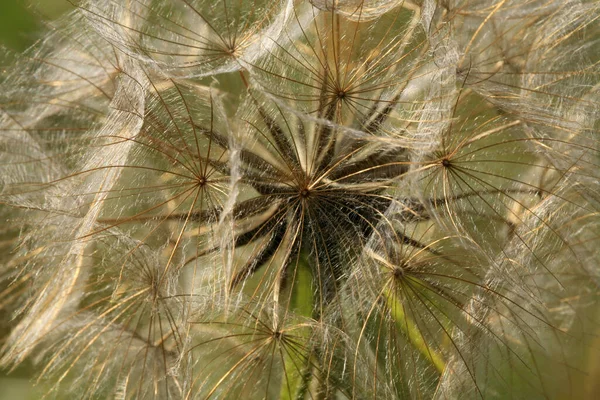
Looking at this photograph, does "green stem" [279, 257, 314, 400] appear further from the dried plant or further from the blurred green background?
the blurred green background

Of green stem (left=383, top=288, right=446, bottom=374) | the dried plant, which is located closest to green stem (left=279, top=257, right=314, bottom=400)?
the dried plant

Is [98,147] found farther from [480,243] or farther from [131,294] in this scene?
[480,243]

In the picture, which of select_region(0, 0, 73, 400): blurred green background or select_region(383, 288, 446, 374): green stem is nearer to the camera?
select_region(383, 288, 446, 374): green stem

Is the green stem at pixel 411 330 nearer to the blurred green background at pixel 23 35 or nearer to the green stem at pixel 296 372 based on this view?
the green stem at pixel 296 372

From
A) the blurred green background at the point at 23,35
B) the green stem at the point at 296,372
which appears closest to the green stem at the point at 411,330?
the green stem at the point at 296,372

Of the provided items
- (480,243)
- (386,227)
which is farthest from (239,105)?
(480,243)

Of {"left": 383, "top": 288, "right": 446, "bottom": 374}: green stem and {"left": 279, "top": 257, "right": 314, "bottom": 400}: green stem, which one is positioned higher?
{"left": 383, "top": 288, "right": 446, "bottom": 374}: green stem

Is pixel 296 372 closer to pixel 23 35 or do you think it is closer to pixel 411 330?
pixel 411 330
